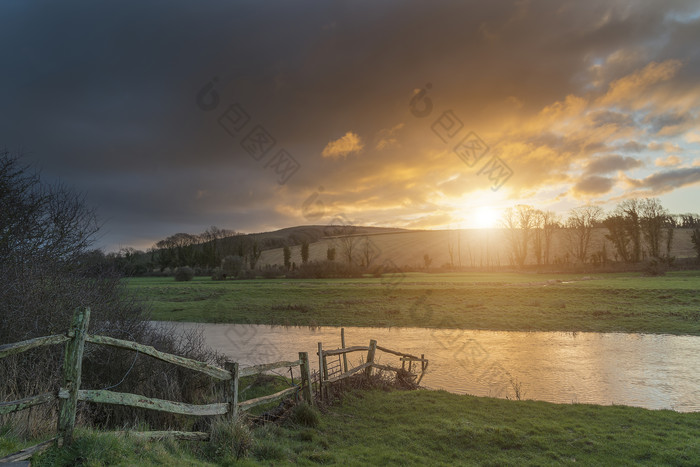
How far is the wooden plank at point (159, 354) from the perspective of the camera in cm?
604

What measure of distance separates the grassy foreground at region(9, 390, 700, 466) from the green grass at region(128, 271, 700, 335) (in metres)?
21.8

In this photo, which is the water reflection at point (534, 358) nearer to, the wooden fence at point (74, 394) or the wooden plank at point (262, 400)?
the wooden plank at point (262, 400)

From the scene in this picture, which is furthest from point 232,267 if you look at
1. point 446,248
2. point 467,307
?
point 446,248

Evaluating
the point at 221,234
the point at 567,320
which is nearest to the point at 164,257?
the point at 221,234

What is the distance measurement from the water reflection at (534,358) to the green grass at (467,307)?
277 cm

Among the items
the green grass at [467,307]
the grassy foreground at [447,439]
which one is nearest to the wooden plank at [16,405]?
the grassy foreground at [447,439]

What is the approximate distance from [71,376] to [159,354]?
1.37 m

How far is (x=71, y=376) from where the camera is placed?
5660mm

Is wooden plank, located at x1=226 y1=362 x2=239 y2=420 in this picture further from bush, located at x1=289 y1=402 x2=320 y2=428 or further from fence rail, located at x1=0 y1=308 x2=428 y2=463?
bush, located at x1=289 y1=402 x2=320 y2=428

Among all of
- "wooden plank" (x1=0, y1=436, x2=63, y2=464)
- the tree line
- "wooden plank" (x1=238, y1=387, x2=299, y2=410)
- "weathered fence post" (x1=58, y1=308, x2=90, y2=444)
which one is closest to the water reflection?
"wooden plank" (x1=238, y1=387, x2=299, y2=410)

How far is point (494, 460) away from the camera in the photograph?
838 cm

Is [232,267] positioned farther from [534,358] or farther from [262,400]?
[262,400]

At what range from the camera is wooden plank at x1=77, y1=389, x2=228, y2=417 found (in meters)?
5.82

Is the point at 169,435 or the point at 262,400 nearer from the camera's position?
the point at 169,435
